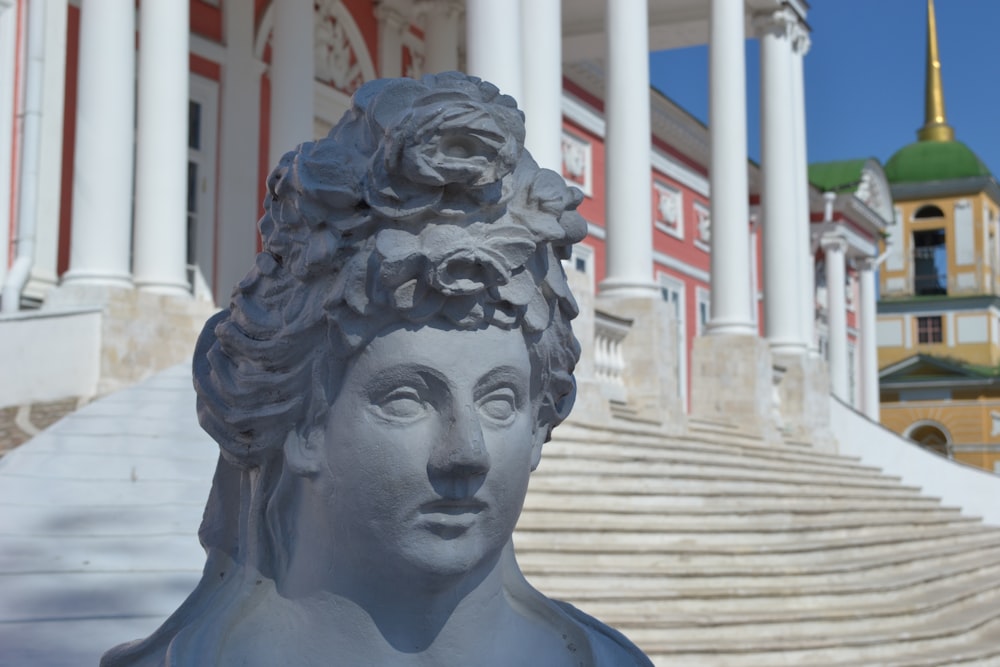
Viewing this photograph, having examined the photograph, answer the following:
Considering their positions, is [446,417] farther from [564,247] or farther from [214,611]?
[214,611]

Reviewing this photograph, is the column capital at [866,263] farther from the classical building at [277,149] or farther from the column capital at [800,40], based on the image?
the column capital at [800,40]

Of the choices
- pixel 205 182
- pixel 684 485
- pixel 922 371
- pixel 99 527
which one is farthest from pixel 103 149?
pixel 922 371

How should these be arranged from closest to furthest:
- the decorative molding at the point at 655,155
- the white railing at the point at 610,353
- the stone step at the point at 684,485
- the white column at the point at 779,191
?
the stone step at the point at 684,485 → the white railing at the point at 610,353 → the white column at the point at 779,191 → the decorative molding at the point at 655,155

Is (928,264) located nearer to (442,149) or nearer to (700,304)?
(700,304)

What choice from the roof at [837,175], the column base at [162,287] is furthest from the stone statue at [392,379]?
the roof at [837,175]

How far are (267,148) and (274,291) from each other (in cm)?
1181

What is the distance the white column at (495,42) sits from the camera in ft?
31.2

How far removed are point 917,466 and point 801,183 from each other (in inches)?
165

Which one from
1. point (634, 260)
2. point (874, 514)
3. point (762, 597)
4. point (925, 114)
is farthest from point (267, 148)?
point (925, 114)

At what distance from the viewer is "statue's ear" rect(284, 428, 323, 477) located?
1.78 metres

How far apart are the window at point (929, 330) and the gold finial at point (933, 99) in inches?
389

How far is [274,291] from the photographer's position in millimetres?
1838

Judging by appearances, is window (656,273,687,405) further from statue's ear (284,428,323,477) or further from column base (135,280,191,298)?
statue's ear (284,428,323,477)

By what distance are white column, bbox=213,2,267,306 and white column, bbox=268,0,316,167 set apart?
817 millimetres
